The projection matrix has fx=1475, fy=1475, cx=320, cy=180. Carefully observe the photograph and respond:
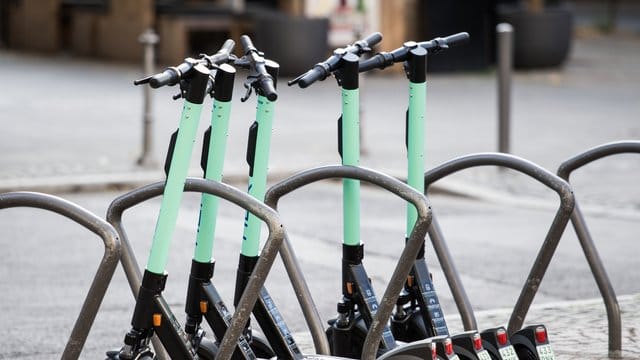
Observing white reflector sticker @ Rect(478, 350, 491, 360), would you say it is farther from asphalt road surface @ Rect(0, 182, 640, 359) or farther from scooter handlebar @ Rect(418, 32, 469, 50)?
asphalt road surface @ Rect(0, 182, 640, 359)

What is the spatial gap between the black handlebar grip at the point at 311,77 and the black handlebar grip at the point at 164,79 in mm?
464

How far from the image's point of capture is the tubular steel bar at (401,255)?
4.83 metres

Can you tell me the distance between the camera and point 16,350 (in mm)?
6527

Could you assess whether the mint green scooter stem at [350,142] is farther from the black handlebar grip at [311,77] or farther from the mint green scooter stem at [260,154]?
the mint green scooter stem at [260,154]

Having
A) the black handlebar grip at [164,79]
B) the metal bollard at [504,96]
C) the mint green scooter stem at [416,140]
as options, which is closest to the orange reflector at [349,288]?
the mint green scooter stem at [416,140]

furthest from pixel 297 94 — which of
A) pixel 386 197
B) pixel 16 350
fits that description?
pixel 16 350

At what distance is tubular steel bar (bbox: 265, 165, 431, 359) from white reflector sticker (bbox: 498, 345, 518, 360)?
465mm

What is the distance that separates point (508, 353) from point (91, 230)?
154 centimetres

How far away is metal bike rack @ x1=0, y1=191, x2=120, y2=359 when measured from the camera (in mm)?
4641

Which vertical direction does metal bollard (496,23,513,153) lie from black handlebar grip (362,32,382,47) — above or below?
below

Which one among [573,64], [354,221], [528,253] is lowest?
[573,64]

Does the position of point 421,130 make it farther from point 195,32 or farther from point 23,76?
point 195,32

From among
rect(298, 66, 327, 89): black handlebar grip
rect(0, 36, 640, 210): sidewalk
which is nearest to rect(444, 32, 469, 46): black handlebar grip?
rect(298, 66, 327, 89): black handlebar grip

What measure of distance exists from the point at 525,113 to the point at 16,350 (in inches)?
445
